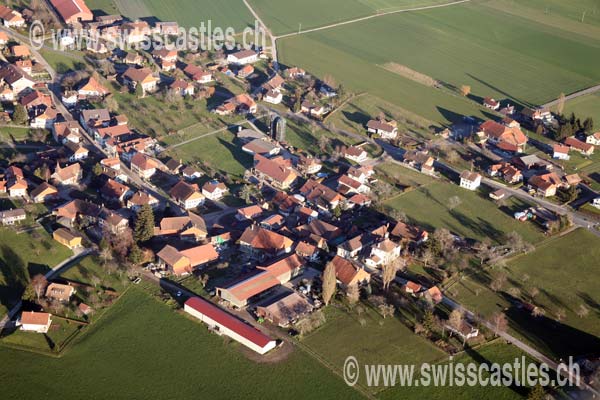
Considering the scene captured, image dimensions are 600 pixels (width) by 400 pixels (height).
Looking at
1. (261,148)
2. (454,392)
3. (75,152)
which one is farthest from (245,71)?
(454,392)

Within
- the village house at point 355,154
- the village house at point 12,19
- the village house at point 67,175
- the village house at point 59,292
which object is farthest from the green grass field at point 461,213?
the village house at point 12,19

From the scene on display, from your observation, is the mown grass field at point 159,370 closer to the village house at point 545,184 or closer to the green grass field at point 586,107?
the village house at point 545,184

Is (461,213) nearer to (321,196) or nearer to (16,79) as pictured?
(321,196)

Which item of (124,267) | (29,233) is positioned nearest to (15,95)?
(29,233)

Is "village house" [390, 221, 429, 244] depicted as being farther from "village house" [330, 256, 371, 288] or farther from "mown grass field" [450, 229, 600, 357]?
"village house" [330, 256, 371, 288]

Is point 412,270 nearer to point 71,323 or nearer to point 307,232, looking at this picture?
point 307,232

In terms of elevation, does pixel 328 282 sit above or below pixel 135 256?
above
